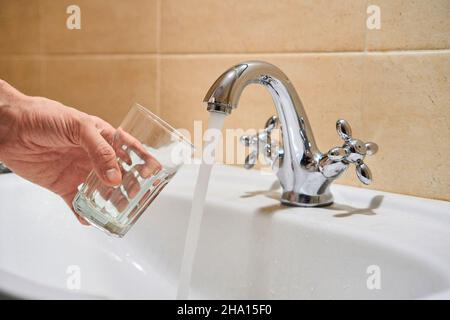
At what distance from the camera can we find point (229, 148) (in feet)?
2.64

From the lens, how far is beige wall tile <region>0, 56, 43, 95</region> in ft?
3.36

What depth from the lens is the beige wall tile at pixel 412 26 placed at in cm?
58

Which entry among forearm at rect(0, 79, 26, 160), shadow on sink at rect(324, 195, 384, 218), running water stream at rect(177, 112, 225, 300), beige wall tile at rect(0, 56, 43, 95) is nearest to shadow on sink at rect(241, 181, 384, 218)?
shadow on sink at rect(324, 195, 384, 218)

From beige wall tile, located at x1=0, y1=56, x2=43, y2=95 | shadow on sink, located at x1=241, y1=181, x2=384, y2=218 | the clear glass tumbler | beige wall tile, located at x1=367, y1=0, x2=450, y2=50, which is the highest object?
beige wall tile, located at x1=367, y1=0, x2=450, y2=50

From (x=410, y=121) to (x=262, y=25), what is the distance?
258 millimetres

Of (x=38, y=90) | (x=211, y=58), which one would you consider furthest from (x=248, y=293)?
→ (x=38, y=90)

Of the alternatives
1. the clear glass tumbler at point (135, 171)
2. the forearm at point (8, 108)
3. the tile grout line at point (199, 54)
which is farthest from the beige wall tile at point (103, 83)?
the clear glass tumbler at point (135, 171)

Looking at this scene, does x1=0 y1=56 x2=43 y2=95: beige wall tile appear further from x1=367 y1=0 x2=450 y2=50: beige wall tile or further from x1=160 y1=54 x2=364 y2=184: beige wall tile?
x1=367 y1=0 x2=450 y2=50: beige wall tile

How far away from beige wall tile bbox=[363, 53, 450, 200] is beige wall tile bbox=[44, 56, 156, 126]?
0.40 m

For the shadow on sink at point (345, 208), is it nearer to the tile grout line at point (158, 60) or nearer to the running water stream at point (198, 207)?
the running water stream at point (198, 207)

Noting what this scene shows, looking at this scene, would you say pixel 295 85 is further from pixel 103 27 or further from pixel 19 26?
pixel 19 26

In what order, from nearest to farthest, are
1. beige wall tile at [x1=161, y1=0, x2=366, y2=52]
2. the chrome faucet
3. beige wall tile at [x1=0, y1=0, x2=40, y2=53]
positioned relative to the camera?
the chrome faucet, beige wall tile at [x1=161, y1=0, x2=366, y2=52], beige wall tile at [x1=0, y1=0, x2=40, y2=53]

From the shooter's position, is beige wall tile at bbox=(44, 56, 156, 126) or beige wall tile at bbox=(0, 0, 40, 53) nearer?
beige wall tile at bbox=(44, 56, 156, 126)

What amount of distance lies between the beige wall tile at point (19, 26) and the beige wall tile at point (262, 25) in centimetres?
32
